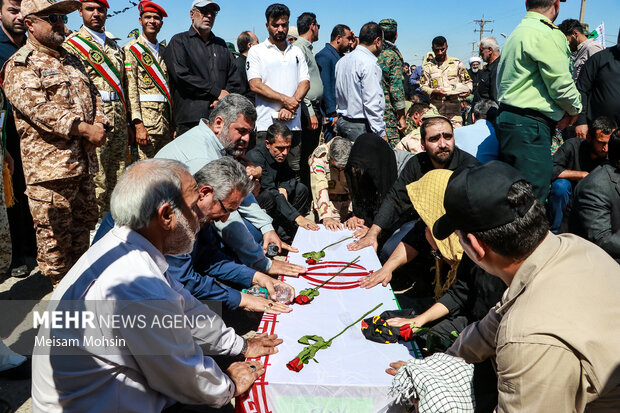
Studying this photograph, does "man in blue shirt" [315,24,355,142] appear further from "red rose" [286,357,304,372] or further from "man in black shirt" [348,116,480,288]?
"red rose" [286,357,304,372]

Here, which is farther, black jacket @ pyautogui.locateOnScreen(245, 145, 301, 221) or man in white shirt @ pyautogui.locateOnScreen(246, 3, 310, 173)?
man in white shirt @ pyautogui.locateOnScreen(246, 3, 310, 173)

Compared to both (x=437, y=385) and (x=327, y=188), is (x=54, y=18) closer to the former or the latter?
(x=327, y=188)

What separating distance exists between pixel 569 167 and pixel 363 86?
7.92 feet

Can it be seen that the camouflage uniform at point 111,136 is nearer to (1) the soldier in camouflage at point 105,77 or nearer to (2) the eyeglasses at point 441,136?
(1) the soldier in camouflage at point 105,77

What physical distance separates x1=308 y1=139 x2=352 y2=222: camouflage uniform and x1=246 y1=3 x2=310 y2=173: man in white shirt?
745 millimetres

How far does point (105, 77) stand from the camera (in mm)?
4660

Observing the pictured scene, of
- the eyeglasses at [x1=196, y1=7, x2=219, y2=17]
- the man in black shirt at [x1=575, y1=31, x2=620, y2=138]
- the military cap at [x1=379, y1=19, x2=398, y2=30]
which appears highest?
the military cap at [x1=379, y1=19, x2=398, y2=30]

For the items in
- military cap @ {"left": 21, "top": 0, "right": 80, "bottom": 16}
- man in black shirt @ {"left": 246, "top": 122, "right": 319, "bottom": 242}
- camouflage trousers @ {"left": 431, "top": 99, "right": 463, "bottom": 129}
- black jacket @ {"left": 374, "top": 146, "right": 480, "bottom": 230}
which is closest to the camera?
military cap @ {"left": 21, "top": 0, "right": 80, "bottom": 16}

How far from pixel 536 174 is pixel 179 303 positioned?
2918mm

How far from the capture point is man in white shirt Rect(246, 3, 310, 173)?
5324 mm

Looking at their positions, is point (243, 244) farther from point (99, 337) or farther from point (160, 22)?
point (160, 22)

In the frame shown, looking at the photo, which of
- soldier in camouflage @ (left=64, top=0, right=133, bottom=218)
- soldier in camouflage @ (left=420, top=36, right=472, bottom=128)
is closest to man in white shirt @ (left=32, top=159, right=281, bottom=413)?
soldier in camouflage @ (left=64, top=0, right=133, bottom=218)

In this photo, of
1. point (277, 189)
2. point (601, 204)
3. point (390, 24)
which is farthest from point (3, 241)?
point (390, 24)

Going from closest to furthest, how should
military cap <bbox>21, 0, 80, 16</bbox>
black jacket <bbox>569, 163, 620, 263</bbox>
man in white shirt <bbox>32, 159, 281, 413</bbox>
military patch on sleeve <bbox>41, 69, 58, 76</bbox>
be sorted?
man in white shirt <bbox>32, 159, 281, 413</bbox> < black jacket <bbox>569, 163, 620, 263</bbox> < military cap <bbox>21, 0, 80, 16</bbox> < military patch on sleeve <bbox>41, 69, 58, 76</bbox>
